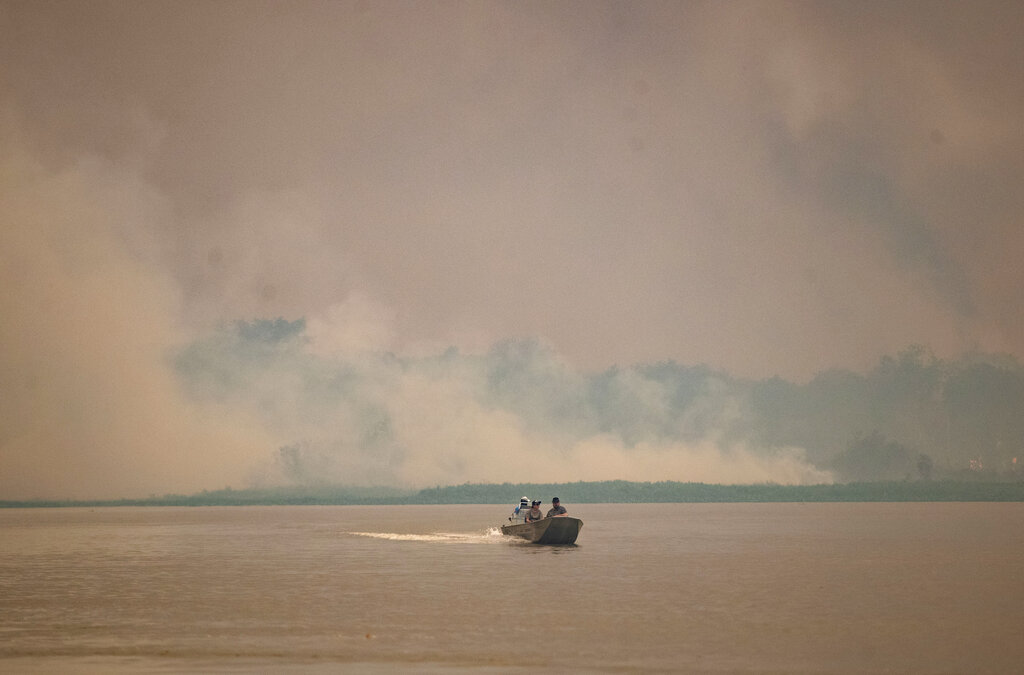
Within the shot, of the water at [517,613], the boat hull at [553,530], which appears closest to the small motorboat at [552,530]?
the boat hull at [553,530]

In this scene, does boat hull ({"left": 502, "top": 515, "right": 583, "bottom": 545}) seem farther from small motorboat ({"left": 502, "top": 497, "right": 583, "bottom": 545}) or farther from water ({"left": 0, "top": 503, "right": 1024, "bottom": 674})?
water ({"left": 0, "top": 503, "right": 1024, "bottom": 674})

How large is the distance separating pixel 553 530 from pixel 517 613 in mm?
41108

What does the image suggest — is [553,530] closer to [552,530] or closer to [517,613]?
[552,530]

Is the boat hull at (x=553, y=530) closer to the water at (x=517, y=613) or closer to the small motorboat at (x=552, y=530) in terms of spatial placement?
the small motorboat at (x=552, y=530)

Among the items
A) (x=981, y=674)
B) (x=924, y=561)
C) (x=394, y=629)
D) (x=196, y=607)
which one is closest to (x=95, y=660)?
(x=394, y=629)

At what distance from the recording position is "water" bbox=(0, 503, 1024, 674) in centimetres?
2912

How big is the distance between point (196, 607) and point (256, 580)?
40.8 ft

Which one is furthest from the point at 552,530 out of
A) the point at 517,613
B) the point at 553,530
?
the point at 517,613

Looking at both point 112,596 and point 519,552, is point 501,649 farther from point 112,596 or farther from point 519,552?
point 519,552

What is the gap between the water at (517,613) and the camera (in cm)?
2912

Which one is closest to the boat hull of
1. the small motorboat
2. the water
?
the small motorboat

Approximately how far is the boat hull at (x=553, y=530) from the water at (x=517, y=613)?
4.10 metres

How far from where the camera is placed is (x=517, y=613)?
40250 millimetres

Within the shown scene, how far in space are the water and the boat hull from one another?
4.10 metres
